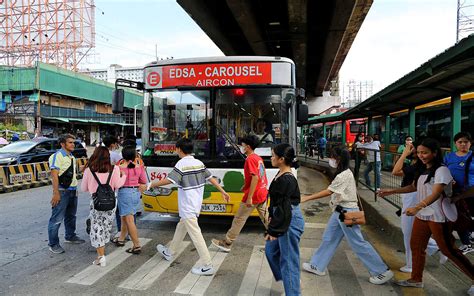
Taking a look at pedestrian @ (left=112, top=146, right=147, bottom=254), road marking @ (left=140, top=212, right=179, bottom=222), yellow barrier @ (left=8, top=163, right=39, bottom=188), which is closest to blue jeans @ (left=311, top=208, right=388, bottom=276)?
pedestrian @ (left=112, top=146, right=147, bottom=254)

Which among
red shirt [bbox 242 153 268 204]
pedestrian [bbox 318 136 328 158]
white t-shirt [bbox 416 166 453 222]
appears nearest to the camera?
white t-shirt [bbox 416 166 453 222]

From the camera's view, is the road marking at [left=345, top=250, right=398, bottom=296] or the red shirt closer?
the road marking at [left=345, top=250, right=398, bottom=296]

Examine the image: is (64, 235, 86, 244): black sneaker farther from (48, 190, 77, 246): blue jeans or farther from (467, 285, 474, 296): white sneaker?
(467, 285, 474, 296): white sneaker

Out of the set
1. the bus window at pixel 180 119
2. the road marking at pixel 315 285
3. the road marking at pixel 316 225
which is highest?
the bus window at pixel 180 119

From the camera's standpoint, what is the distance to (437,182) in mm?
3537

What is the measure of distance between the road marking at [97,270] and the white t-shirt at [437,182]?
3797mm

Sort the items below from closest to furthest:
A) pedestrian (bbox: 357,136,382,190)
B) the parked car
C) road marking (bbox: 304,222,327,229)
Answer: road marking (bbox: 304,222,327,229) → pedestrian (bbox: 357,136,382,190) → the parked car

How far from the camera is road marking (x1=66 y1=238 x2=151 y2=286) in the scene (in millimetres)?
4098

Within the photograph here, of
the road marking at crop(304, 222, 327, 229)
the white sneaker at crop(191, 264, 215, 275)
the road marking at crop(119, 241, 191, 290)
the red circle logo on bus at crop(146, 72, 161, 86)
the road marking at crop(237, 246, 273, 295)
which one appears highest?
the red circle logo on bus at crop(146, 72, 161, 86)

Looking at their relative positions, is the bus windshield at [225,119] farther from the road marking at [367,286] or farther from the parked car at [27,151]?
the parked car at [27,151]

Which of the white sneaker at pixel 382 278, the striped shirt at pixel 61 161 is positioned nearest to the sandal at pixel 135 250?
the striped shirt at pixel 61 161

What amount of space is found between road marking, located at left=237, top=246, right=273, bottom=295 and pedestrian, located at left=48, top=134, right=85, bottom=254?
2.81 meters

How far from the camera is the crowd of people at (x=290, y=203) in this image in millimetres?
3352

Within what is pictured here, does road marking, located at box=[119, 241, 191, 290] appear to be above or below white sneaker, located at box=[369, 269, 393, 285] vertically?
below
